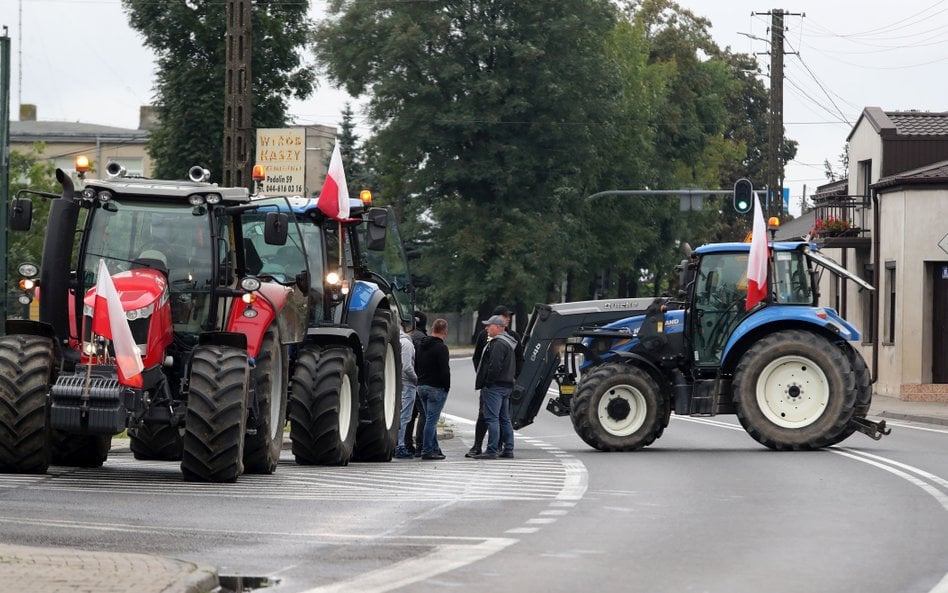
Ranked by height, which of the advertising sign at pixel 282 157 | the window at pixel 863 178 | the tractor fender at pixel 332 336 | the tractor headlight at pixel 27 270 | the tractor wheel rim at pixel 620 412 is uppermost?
the window at pixel 863 178

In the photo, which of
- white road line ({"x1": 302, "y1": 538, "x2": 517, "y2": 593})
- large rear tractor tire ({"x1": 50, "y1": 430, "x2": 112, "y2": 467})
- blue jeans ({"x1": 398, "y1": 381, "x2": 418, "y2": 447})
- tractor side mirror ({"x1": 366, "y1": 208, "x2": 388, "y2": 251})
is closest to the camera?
white road line ({"x1": 302, "y1": 538, "x2": 517, "y2": 593})

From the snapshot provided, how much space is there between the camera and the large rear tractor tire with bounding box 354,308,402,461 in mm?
20688

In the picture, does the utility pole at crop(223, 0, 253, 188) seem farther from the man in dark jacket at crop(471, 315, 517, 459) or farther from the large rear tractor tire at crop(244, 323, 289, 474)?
the large rear tractor tire at crop(244, 323, 289, 474)

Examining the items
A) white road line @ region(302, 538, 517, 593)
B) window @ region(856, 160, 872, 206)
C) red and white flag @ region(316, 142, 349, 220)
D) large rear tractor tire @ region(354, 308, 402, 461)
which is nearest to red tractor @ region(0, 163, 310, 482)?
red and white flag @ region(316, 142, 349, 220)

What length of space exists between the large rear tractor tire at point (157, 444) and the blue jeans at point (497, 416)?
3.75 meters

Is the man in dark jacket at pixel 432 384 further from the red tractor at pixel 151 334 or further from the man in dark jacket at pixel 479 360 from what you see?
the red tractor at pixel 151 334

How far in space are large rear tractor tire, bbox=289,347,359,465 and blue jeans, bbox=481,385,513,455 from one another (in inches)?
119

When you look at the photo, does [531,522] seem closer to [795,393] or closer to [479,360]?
[479,360]

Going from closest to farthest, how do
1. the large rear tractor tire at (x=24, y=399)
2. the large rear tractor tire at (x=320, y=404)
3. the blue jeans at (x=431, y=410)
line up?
the large rear tractor tire at (x=24, y=399)
the large rear tractor tire at (x=320, y=404)
the blue jeans at (x=431, y=410)

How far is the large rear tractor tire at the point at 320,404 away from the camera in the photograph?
18.9 m

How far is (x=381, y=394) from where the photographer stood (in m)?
20.7

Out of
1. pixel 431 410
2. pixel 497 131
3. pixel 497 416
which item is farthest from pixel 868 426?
pixel 497 131

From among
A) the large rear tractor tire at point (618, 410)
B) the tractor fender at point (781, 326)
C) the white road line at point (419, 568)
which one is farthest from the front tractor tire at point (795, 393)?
the white road line at point (419, 568)

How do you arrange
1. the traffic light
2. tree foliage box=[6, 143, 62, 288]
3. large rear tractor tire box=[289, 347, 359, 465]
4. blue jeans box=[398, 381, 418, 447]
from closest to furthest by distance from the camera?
1. large rear tractor tire box=[289, 347, 359, 465]
2. blue jeans box=[398, 381, 418, 447]
3. the traffic light
4. tree foliage box=[6, 143, 62, 288]
